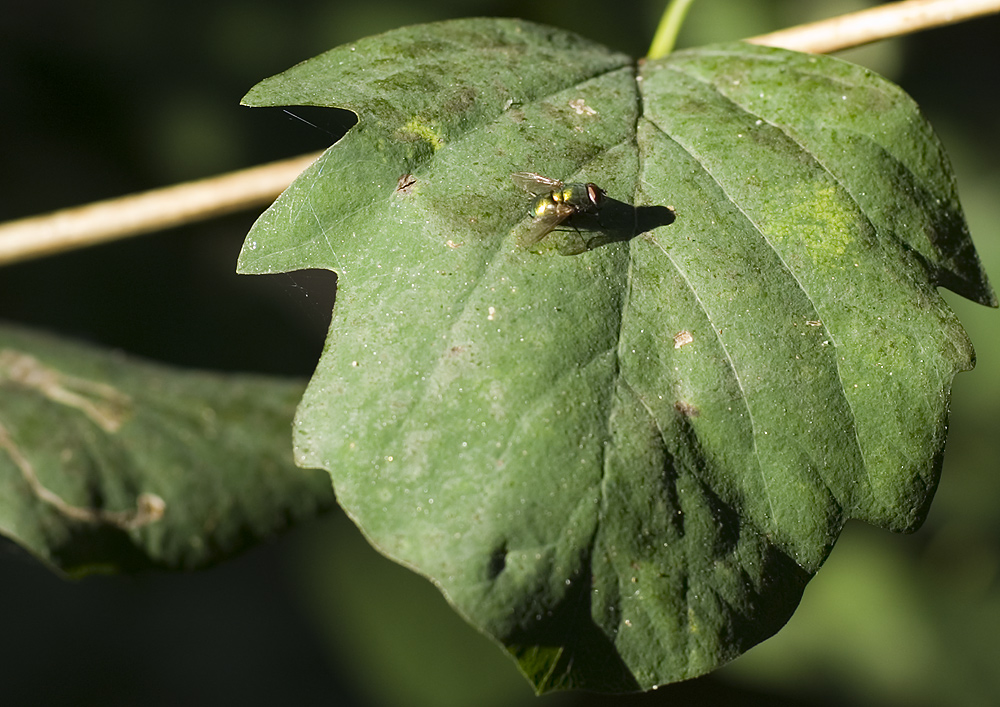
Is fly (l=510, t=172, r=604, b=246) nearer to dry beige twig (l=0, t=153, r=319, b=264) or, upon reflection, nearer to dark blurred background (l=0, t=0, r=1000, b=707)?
dry beige twig (l=0, t=153, r=319, b=264)

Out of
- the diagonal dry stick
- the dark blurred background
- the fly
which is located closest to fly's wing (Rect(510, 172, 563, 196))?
the fly

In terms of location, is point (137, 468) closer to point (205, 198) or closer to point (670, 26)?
point (205, 198)

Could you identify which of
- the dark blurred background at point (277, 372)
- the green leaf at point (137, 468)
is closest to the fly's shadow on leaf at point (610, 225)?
the green leaf at point (137, 468)

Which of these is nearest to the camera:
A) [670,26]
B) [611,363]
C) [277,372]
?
[611,363]

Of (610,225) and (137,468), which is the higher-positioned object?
(610,225)

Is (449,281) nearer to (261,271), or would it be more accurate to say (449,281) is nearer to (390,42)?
(261,271)

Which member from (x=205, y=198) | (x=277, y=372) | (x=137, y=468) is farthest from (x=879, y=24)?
(x=277, y=372)
